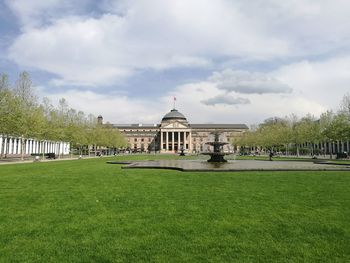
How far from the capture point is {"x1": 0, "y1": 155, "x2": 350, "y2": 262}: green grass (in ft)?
21.7

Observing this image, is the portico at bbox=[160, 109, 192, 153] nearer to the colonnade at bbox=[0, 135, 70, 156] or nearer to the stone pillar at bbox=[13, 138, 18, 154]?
the colonnade at bbox=[0, 135, 70, 156]

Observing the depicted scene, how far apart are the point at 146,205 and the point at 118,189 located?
165 inches

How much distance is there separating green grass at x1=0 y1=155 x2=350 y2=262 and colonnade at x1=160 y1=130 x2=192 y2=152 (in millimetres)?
176634

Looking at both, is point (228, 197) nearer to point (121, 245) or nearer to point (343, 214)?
point (343, 214)

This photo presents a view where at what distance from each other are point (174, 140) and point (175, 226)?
188 meters

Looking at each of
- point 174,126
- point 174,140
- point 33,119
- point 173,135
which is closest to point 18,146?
point 33,119

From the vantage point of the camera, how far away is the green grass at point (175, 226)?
6.61 meters

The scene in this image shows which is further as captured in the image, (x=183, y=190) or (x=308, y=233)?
(x=183, y=190)

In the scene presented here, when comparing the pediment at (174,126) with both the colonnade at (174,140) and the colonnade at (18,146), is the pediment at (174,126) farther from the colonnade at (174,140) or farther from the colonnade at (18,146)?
the colonnade at (18,146)

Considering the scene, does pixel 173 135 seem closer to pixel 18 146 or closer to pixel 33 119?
pixel 18 146

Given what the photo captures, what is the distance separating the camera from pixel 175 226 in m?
8.45

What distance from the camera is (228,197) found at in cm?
1261

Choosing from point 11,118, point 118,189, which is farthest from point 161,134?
point 118,189

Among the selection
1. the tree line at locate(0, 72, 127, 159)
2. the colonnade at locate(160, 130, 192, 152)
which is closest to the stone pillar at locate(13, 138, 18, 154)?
the tree line at locate(0, 72, 127, 159)
